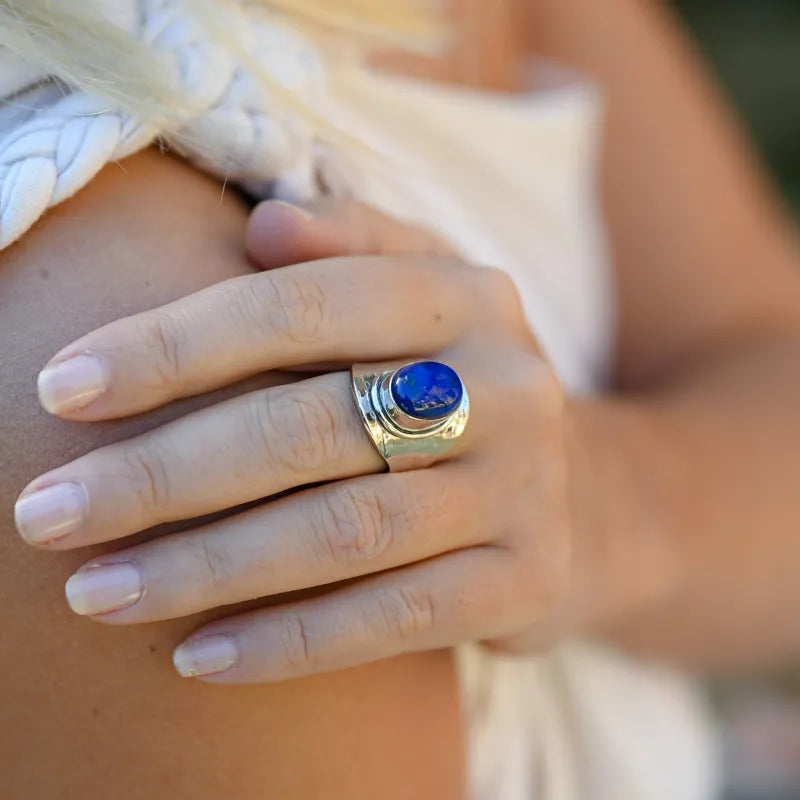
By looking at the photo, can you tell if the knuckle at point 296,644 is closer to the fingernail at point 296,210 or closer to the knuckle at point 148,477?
the knuckle at point 148,477

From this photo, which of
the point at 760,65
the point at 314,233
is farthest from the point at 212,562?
the point at 760,65

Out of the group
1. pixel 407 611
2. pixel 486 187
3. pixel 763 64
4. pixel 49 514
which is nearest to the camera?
pixel 49 514

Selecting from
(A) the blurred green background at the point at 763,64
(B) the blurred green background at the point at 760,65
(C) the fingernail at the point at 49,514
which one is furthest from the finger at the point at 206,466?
(B) the blurred green background at the point at 760,65

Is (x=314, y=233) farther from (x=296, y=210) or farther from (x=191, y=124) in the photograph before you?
(x=191, y=124)

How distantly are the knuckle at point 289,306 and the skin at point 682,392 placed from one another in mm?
77

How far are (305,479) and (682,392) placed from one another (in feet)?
2.43

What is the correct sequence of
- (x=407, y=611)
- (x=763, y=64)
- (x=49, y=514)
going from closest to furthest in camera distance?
(x=49, y=514) < (x=407, y=611) < (x=763, y=64)

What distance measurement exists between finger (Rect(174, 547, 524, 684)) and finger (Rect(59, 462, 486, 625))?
2cm

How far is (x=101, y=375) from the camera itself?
539 millimetres

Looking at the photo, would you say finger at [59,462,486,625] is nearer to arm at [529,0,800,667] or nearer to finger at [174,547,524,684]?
finger at [174,547,524,684]

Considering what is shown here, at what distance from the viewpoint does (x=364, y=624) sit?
0.61 metres

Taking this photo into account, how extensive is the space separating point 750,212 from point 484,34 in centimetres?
54

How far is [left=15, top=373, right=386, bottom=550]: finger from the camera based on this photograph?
530 mm

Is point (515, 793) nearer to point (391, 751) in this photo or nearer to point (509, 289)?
point (391, 751)
